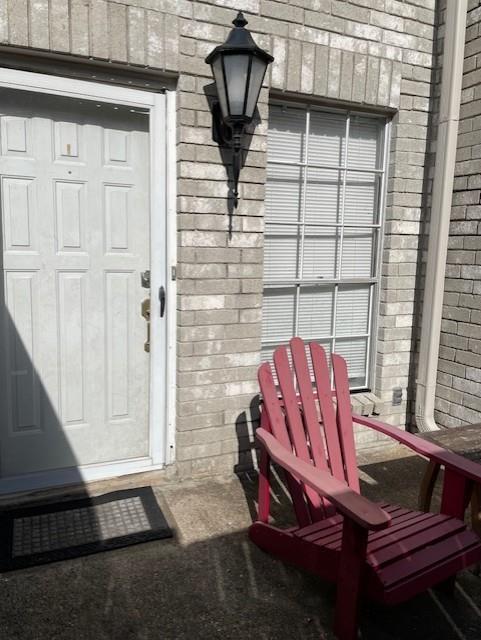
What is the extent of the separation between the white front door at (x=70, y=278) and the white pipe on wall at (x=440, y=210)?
6.28ft

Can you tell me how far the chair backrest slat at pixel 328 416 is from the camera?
2611 millimetres

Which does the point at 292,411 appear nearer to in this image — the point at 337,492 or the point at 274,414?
the point at 274,414

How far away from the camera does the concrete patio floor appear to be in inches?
79.0

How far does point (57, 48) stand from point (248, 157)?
3.70 feet

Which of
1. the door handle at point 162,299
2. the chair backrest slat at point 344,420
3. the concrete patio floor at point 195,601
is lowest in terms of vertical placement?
the concrete patio floor at point 195,601

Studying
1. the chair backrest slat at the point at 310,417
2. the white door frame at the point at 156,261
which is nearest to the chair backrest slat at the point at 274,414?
the chair backrest slat at the point at 310,417

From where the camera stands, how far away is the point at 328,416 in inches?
104

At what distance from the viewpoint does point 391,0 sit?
330 centimetres

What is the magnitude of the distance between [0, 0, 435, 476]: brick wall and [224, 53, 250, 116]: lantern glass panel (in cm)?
28

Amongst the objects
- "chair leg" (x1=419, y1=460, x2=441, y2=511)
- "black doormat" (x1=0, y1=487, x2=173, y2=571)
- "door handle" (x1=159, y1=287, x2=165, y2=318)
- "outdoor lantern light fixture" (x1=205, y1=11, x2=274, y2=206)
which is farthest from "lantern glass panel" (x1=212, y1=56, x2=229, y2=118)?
"black doormat" (x1=0, y1=487, x2=173, y2=571)

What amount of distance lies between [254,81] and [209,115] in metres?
0.37

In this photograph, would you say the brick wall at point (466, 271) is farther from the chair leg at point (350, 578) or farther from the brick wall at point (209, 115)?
the chair leg at point (350, 578)

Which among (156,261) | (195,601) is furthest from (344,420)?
(156,261)

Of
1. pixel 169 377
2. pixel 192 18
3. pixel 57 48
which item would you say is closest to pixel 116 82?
pixel 57 48
